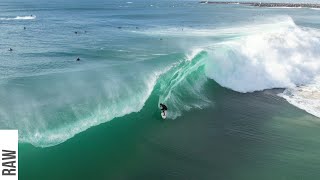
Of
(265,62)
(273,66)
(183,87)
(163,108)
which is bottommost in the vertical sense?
(163,108)

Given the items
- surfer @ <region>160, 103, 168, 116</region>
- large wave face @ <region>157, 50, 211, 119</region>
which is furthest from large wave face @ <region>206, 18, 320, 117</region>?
surfer @ <region>160, 103, 168, 116</region>

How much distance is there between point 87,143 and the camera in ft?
64.9

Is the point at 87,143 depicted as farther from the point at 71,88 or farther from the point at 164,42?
→ the point at 164,42

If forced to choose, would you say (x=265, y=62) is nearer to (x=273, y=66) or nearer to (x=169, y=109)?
(x=273, y=66)

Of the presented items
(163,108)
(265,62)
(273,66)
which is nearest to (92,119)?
(163,108)

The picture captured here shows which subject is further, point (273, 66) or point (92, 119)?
point (273, 66)

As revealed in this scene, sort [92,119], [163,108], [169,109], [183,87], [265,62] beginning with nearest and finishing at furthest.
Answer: [92,119] → [163,108] → [169,109] → [183,87] → [265,62]

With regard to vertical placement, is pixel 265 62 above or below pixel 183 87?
above

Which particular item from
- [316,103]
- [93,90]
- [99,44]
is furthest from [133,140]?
[99,44]

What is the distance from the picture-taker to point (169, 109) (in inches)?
977

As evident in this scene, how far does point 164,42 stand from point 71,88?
69.9ft

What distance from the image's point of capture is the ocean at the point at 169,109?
18406 mm

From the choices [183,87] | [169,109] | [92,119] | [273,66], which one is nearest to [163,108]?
[169,109]

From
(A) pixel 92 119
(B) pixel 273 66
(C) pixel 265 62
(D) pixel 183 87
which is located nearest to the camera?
(A) pixel 92 119
